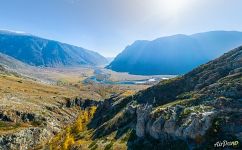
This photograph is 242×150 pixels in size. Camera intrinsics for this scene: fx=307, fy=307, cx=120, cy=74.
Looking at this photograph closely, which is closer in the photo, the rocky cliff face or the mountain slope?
the rocky cliff face

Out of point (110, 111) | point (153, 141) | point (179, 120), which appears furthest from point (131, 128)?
point (110, 111)

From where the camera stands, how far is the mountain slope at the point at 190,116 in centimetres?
8394

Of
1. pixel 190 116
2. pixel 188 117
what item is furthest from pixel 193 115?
pixel 188 117

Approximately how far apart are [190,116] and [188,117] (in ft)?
4.73

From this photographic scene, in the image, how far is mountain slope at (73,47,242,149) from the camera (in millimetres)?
83938

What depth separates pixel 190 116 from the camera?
95.3 meters

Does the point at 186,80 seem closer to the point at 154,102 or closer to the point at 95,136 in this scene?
the point at 154,102

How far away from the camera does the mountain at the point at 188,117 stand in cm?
8375

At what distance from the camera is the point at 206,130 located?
3339 inches

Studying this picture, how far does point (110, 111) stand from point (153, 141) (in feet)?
276

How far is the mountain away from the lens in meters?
83.8

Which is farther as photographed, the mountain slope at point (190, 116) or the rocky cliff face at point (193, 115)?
the mountain slope at point (190, 116)

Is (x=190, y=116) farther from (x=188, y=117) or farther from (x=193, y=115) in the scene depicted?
(x=193, y=115)

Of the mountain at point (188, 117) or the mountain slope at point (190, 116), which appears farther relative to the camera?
the mountain slope at point (190, 116)
